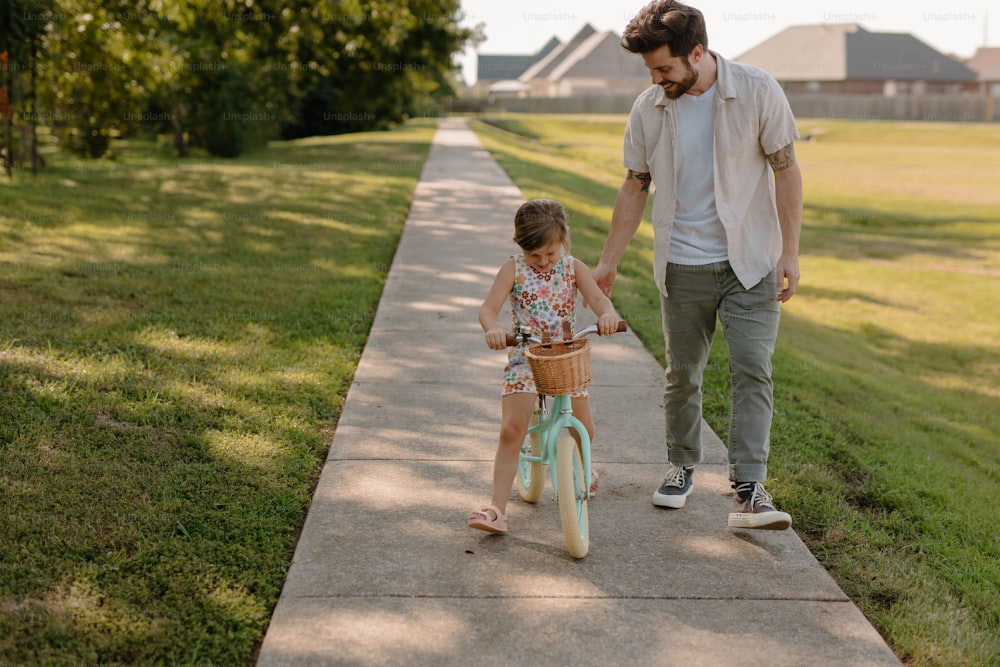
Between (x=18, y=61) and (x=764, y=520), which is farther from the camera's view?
(x=18, y=61)

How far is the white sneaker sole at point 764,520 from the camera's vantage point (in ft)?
12.5

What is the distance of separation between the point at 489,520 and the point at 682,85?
1.84 m

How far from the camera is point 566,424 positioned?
3727 mm

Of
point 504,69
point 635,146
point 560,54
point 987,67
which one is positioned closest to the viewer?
point 635,146

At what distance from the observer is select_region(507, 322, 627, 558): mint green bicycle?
11.5ft

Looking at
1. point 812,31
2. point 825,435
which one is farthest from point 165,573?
point 812,31

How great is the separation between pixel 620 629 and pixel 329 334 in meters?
4.18

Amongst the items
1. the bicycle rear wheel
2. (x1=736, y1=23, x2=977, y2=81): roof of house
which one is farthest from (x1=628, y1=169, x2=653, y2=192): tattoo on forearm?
(x1=736, y1=23, x2=977, y2=81): roof of house

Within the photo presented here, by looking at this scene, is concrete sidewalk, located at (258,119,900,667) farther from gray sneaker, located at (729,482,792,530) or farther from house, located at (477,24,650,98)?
house, located at (477,24,650,98)

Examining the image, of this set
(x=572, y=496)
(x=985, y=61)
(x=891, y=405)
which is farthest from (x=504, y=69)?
(x=572, y=496)

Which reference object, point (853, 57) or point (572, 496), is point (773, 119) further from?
point (853, 57)

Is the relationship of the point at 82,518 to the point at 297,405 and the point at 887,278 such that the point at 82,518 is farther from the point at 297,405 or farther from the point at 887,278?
the point at 887,278

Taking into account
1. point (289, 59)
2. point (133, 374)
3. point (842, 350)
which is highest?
point (289, 59)

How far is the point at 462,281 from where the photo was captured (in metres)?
8.98
